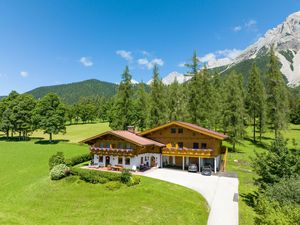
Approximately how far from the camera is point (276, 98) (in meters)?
46.1

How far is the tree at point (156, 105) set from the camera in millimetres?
48094

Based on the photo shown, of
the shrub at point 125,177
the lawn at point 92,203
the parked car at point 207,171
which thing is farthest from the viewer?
the parked car at point 207,171

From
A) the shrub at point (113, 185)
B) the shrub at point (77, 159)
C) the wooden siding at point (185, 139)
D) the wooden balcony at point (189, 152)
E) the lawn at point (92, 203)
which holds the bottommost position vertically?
the lawn at point (92, 203)

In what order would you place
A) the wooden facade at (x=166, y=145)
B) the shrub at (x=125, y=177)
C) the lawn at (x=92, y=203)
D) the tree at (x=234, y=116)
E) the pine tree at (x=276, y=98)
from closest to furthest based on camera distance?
the lawn at (x=92, y=203) → the shrub at (x=125, y=177) → the wooden facade at (x=166, y=145) → the tree at (x=234, y=116) → the pine tree at (x=276, y=98)

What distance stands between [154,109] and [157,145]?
1666 cm

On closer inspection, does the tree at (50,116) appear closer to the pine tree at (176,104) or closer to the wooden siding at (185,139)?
the pine tree at (176,104)

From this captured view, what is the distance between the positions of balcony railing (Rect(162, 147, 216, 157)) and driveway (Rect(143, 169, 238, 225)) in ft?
8.21

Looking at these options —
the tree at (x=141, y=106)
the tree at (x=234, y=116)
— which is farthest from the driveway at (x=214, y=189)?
the tree at (x=141, y=106)

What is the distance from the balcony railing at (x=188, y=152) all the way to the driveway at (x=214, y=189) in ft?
8.21

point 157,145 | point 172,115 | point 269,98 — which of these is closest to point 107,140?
point 157,145

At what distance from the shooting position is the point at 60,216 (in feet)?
56.7

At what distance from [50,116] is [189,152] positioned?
38.7 metres

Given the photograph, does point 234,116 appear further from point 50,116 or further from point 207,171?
point 50,116

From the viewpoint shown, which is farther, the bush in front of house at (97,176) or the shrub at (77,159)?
the shrub at (77,159)
